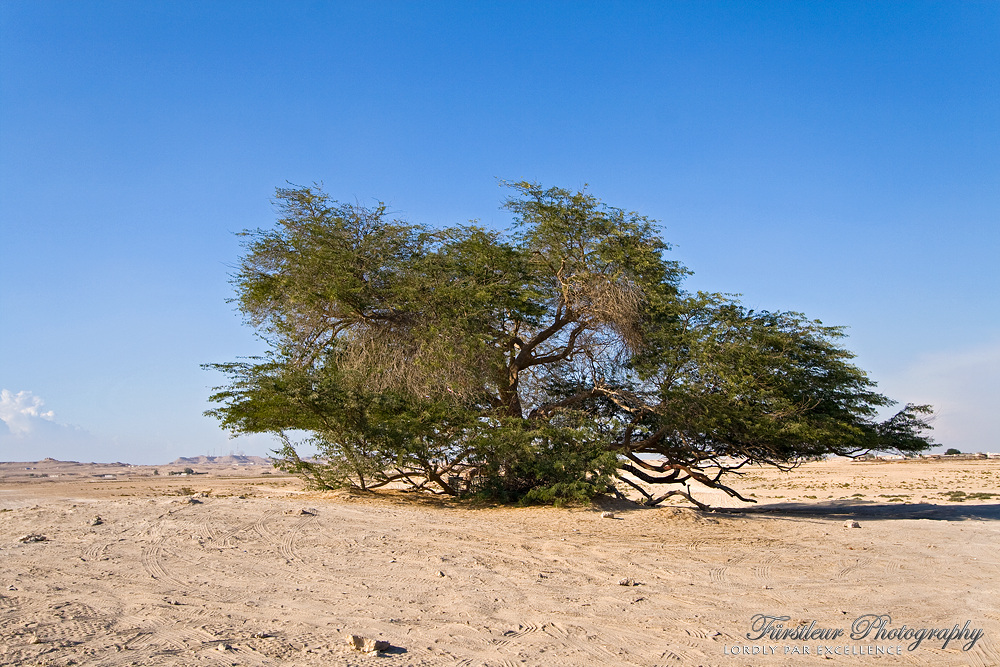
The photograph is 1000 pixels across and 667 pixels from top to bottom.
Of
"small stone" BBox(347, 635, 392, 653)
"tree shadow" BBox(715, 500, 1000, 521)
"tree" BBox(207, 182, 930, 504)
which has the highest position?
"tree" BBox(207, 182, 930, 504)

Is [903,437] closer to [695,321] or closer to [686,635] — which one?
[695,321]

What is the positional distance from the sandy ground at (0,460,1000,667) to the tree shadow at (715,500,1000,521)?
453 cm

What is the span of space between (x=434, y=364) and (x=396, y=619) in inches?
408

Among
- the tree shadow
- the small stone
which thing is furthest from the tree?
the small stone

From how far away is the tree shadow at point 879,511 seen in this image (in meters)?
17.7

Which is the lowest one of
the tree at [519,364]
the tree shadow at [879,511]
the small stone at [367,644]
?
the tree shadow at [879,511]

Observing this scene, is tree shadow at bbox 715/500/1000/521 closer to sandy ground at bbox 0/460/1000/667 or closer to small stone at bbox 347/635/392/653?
sandy ground at bbox 0/460/1000/667

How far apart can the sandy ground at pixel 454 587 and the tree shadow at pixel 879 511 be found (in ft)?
14.9

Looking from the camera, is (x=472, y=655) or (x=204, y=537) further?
(x=204, y=537)

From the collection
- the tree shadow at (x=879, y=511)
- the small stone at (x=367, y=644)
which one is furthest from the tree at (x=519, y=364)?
the small stone at (x=367, y=644)

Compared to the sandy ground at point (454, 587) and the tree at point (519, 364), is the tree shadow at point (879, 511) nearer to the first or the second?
the tree at point (519, 364)

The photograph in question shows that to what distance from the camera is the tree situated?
16344 millimetres

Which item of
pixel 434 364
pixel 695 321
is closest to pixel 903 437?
pixel 695 321

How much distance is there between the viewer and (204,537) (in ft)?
30.5
